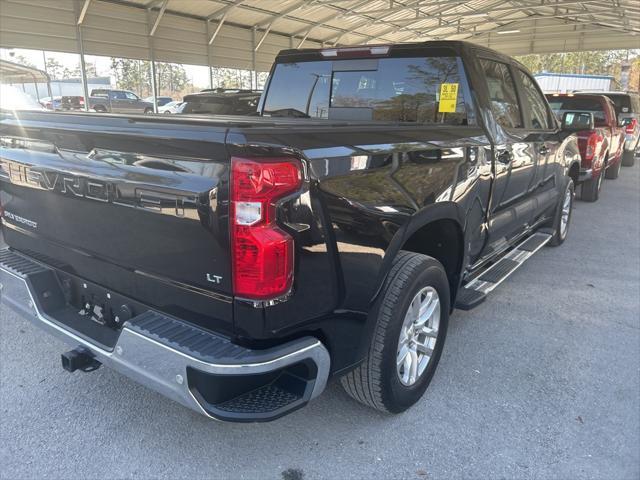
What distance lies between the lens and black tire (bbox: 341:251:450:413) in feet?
8.33

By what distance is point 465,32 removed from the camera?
24.2m

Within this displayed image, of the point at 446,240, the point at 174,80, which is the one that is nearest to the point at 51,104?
the point at 446,240

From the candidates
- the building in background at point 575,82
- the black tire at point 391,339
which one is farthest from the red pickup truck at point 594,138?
the building in background at point 575,82

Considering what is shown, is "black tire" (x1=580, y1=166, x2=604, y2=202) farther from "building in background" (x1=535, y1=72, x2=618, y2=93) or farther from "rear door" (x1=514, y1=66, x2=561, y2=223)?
"building in background" (x1=535, y1=72, x2=618, y2=93)

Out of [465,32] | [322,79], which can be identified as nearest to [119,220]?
[322,79]

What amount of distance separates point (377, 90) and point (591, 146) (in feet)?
19.8

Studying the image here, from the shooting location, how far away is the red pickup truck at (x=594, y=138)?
8.34 m

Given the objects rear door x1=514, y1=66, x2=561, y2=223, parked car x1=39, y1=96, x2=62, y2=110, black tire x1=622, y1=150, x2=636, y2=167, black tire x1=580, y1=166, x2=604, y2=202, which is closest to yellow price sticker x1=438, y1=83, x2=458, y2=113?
rear door x1=514, y1=66, x2=561, y2=223

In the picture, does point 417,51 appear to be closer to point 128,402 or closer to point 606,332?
point 606,332

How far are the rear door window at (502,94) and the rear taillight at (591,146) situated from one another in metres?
4.80

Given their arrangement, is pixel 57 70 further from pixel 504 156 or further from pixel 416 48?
pixel 504 156

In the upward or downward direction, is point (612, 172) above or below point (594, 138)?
below

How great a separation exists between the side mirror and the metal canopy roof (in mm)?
12374

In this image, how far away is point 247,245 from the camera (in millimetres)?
1881
